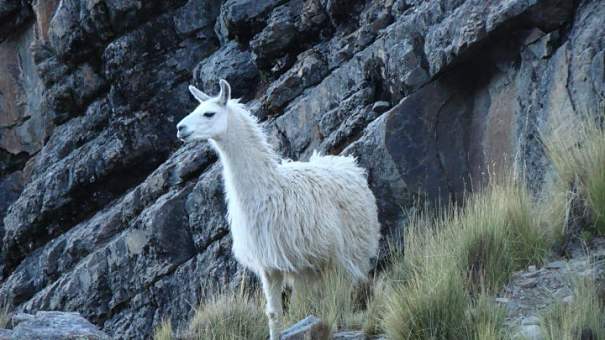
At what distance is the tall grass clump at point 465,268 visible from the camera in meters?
7.28

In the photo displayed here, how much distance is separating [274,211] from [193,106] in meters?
9.20

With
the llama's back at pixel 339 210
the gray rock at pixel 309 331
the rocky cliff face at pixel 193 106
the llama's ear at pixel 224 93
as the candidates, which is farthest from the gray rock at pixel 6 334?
the rocky cliff face at pixel 193 106

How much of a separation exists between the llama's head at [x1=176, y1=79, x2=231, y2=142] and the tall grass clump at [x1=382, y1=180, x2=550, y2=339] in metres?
2.38

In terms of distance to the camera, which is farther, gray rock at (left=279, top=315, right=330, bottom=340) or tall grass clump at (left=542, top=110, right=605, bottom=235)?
tall grass clump at (left=542, top=110, right=605, bottom=235)

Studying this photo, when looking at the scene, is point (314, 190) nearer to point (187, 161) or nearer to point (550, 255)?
point (550, 255)

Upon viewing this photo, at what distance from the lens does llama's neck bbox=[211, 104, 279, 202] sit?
10.3 meters

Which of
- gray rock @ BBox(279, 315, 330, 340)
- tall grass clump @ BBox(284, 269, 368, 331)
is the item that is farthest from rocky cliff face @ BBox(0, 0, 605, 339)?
gray rock @ BBox(279, 315, 330, 340)

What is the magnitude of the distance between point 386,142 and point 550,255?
13.8ft

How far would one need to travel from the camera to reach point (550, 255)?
834cm

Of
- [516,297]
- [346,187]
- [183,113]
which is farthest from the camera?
[183,113]

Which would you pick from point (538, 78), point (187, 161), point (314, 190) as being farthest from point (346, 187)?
point (187, 161)

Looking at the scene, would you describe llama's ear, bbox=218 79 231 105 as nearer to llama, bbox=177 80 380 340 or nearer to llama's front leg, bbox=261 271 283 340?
llama, bbox=177 80 380 340

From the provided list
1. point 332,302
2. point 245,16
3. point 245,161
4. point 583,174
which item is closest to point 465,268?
point 332,302

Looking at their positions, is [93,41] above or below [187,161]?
above
